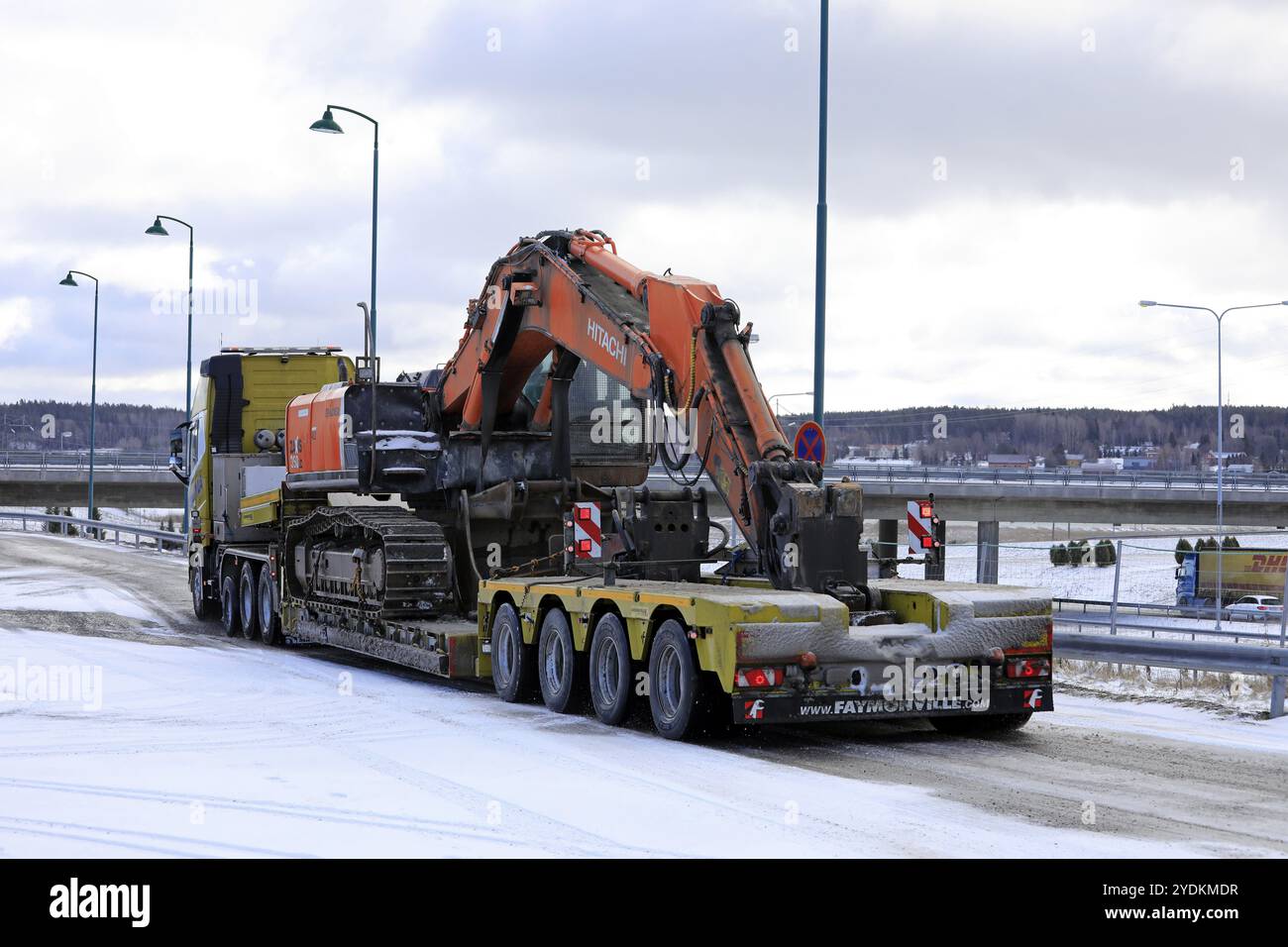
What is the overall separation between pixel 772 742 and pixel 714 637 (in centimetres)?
124

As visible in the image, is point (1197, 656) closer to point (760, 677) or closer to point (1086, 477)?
point (760, 677)

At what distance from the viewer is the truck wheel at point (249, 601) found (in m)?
22.8

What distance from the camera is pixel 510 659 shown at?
590 inches

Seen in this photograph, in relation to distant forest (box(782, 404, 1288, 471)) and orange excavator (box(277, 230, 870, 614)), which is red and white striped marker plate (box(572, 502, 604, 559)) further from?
distant forest (box(782, 404, 1288, 471))

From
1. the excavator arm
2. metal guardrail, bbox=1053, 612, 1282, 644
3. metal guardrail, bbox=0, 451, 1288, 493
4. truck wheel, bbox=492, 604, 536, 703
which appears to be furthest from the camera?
metal guardrail, bbox=0, 451, 1288, 493

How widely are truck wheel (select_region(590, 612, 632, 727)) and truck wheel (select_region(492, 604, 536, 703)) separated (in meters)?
1.33

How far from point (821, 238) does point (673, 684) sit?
27.2 ft

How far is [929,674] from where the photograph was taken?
40.0 ft

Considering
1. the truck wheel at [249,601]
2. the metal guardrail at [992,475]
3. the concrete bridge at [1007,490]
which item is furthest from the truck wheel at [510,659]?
the metal guardrail at [992,475]

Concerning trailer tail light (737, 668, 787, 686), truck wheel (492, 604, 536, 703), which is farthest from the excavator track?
trailer tail light (737, 668, 787, 686)

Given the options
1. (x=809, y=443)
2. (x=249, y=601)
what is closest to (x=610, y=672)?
(x=809, y=443)

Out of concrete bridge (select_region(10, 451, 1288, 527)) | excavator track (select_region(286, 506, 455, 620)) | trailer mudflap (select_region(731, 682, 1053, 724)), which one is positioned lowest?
trailer mudflap (select_region(731, 682, 1053, 724))

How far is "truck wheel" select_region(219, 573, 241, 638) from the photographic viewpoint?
2361 centimetres

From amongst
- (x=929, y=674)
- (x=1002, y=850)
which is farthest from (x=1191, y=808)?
(x=929, y=674)
